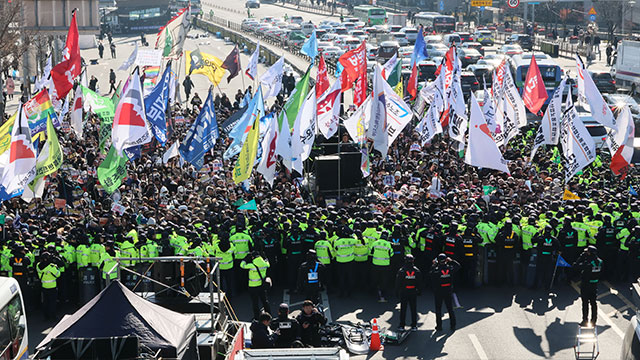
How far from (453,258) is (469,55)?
38.2 metres

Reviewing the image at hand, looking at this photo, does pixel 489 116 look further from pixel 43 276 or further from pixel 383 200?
pixel 43 276

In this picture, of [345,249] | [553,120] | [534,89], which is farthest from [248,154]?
[534,89]

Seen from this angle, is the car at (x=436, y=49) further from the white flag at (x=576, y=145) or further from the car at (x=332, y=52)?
the white flag at (x=576, y=145)

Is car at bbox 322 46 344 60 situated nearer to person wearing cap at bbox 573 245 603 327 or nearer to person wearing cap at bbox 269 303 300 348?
person wearing cap at bbox 573 245 603 327

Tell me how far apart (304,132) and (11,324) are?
10.9 metres

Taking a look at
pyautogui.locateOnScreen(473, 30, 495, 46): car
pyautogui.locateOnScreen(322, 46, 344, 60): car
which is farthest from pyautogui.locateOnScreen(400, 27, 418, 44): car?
pyautogui.locateOnScreen(322, 46, 344, 60): car

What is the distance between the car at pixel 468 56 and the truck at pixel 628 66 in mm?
10098

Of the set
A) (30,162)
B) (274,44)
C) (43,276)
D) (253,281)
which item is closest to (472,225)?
(253,281)

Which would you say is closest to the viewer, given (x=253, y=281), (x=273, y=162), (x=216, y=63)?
(x=253, y=281)

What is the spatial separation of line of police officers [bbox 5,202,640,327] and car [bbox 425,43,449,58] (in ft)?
120

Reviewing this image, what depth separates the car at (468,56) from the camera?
5334 cm

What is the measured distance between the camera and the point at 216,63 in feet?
102

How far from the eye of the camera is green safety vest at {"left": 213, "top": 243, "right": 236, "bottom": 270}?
16766mm

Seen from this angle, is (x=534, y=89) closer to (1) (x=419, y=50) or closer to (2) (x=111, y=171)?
(1) (x=419, y=50)
